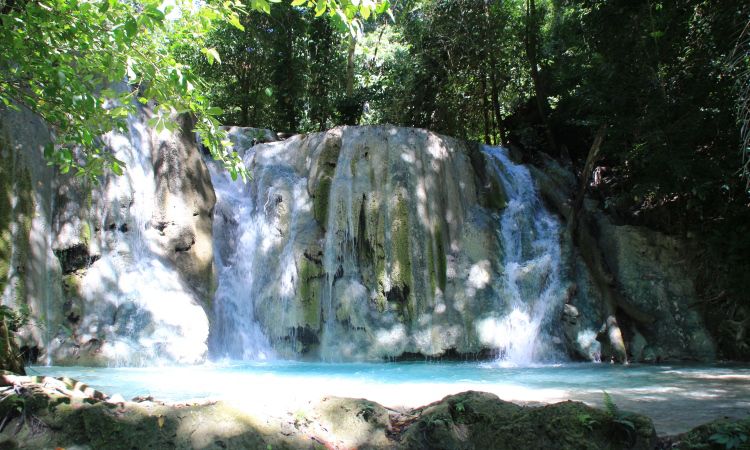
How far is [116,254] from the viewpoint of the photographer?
10.2m

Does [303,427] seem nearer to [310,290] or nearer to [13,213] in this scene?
[13,213]

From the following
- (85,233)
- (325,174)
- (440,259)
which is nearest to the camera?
(85,233)

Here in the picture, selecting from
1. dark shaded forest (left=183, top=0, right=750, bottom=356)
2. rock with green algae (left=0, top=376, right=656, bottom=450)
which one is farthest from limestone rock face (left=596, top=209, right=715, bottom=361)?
rock with green algae (left=0, top=376, right=656, bottom=450)

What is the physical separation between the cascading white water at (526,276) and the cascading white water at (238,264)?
4651 millimetres

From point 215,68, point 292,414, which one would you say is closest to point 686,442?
point 292,414

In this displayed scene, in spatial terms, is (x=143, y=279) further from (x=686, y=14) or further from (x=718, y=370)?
(x=686, y=14)

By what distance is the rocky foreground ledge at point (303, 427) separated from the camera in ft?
11.8

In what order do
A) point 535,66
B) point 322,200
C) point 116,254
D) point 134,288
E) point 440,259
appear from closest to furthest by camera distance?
point 134,288 → point 116,254 → point 440,259 → point 322,200 → point 535,66

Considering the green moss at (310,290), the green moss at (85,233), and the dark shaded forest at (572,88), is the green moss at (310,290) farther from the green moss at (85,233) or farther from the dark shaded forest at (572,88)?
the dark shaded forest at (572,88)

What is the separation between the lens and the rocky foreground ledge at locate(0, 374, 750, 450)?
3594 mm

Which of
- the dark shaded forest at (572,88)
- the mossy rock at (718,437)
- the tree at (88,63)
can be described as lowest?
the mossy rock at (718,437)

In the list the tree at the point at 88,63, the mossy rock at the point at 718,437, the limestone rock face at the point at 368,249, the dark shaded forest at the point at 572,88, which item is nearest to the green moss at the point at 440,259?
the limestone rock face at the point at 368,249

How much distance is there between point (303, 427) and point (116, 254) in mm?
7604

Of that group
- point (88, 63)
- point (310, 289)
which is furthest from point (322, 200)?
point (88, 63)
